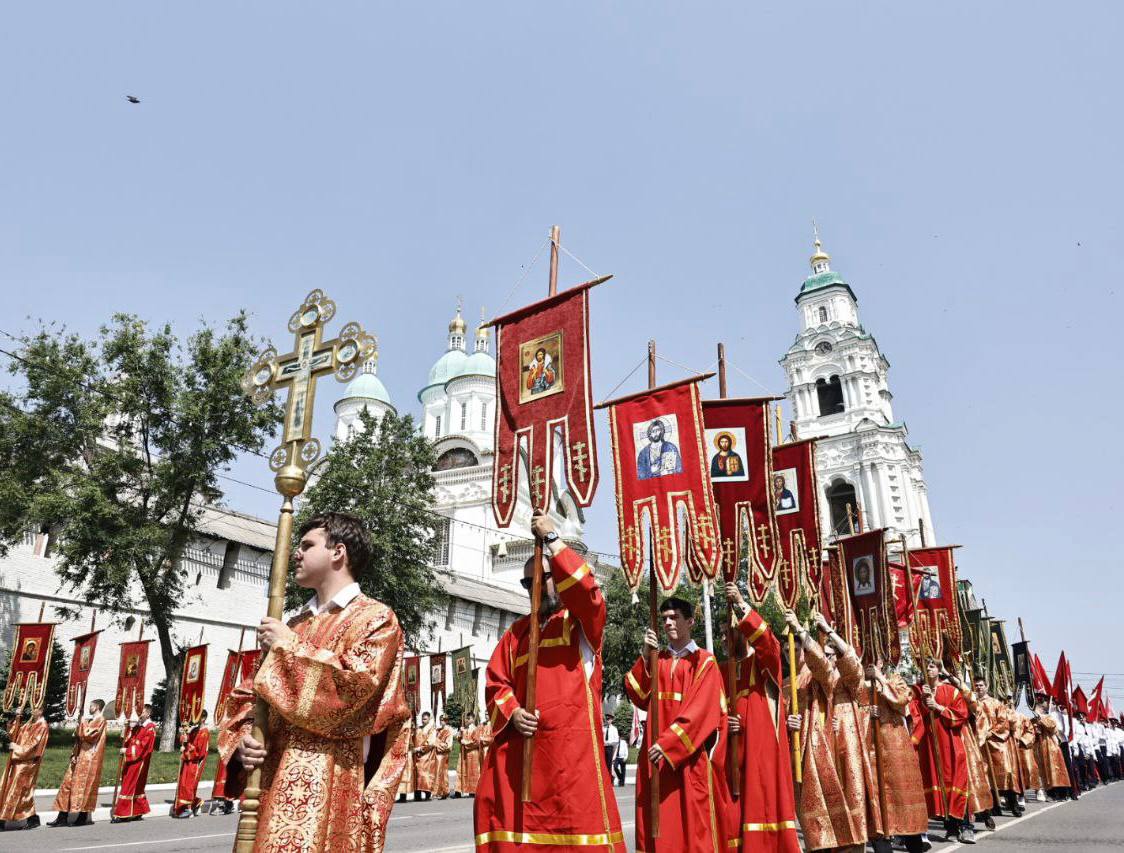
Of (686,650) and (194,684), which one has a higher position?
(194,684)

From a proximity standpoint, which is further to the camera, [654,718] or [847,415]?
[847,415]

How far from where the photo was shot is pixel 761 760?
6.18 m

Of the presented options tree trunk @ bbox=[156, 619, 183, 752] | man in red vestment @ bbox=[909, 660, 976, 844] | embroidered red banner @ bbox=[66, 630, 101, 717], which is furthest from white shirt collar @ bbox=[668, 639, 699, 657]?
tree trunk @ bbox=[156, 619, 183, 752]

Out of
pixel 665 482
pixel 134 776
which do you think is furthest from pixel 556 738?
pixel 134 776

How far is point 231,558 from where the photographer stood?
30.1m

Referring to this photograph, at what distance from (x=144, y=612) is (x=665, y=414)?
24.8m

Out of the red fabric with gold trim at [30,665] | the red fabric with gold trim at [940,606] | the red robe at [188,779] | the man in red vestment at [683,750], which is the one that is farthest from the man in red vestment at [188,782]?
the red fabric with gold trim at [940,606]

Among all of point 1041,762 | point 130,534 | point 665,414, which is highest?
point 130,534

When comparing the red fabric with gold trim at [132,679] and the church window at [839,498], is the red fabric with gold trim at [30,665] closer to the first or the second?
the red fabric with gold trim at [132,679]

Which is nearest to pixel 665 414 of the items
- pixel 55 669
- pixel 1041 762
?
pixel 1041 762

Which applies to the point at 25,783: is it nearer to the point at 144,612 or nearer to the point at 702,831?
the point at 702,831

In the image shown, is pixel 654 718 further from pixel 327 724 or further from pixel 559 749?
pixel 327 724

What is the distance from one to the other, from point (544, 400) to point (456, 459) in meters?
48.1

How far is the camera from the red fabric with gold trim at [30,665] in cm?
1266
